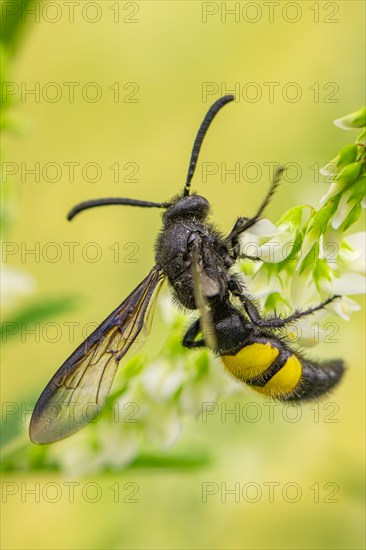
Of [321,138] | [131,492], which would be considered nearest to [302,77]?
[321,138]

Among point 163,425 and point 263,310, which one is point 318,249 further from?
point 163,425

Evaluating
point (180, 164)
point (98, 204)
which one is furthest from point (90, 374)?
point (180, 164)

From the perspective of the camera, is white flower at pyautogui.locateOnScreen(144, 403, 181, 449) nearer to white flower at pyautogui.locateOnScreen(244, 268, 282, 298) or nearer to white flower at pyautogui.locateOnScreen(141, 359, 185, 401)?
white flower at pyautogui.locateOnScreen(141, 359, 185, 401)

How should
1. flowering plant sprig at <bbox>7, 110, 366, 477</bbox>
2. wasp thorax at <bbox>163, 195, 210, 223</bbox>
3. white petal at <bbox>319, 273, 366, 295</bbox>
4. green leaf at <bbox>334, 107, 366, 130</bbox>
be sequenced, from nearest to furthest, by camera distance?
green leaf at <bbox>334, 107, 366, 130</bbox> < flowering plant sprig at <bbox>7, 110, 366, 477</bbox> < white petal at <bbox>319, 273, 366, 295</bbox> < wasp thorax at <bbox>163, 195, 210, 223</bbox>

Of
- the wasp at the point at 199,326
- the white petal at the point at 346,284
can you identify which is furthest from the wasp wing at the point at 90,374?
the white petal at the point at 346,284

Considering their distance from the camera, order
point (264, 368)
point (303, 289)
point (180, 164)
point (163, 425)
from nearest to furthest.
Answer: point (303, 289) < point (264, 368) < point (163, 425) < point (180, 164)

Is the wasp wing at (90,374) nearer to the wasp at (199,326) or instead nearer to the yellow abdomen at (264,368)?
the wasp at (199,326)

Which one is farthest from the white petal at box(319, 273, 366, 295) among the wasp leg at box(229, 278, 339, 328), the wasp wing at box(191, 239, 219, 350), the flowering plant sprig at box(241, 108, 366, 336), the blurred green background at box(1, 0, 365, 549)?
the blurred green background at box(1, 0, 365, 549)
